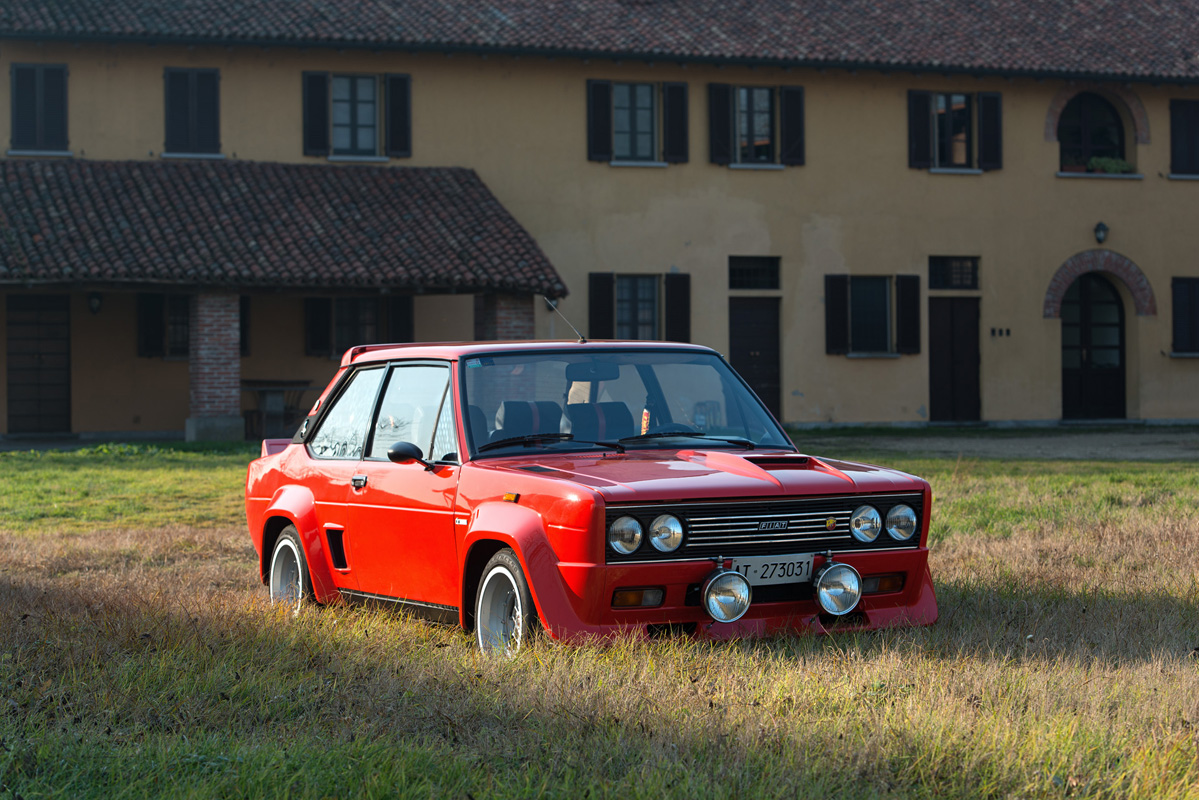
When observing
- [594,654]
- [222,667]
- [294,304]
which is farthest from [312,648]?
[294,304]

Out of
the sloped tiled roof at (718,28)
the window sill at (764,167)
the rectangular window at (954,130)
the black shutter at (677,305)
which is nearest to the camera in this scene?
the sloped tiled roof at (718,28)

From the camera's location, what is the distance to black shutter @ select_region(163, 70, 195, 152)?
24.5m

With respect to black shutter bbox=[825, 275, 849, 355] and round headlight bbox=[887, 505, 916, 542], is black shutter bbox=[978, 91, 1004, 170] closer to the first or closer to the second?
black shutter bbox=[825, 275, 849, 355]

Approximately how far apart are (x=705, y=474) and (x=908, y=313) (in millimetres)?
22104

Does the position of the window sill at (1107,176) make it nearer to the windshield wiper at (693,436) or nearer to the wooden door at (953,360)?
the wooden door at (953,360)

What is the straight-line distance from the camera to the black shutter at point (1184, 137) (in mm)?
28047

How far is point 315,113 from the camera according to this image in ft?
81.9

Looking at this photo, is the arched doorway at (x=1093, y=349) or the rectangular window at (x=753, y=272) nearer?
the rectangular window at (x=753, y=272)

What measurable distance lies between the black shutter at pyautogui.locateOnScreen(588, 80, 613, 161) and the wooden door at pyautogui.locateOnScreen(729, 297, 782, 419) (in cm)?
385

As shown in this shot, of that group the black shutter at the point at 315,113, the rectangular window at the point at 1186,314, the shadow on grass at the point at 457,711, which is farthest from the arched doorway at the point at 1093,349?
the shadow on grass at the point at 457,711

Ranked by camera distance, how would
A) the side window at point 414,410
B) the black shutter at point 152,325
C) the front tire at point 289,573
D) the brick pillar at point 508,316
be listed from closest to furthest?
the side window at point 414,410 → the front tire at point 289,573 → the brick pillar at point 508,316 → the black shutter at point 152,325

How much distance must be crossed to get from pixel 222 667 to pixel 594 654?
146 cm

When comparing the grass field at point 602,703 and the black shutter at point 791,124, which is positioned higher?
the black shutter at point 791,124

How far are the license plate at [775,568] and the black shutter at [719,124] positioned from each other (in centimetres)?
2138
